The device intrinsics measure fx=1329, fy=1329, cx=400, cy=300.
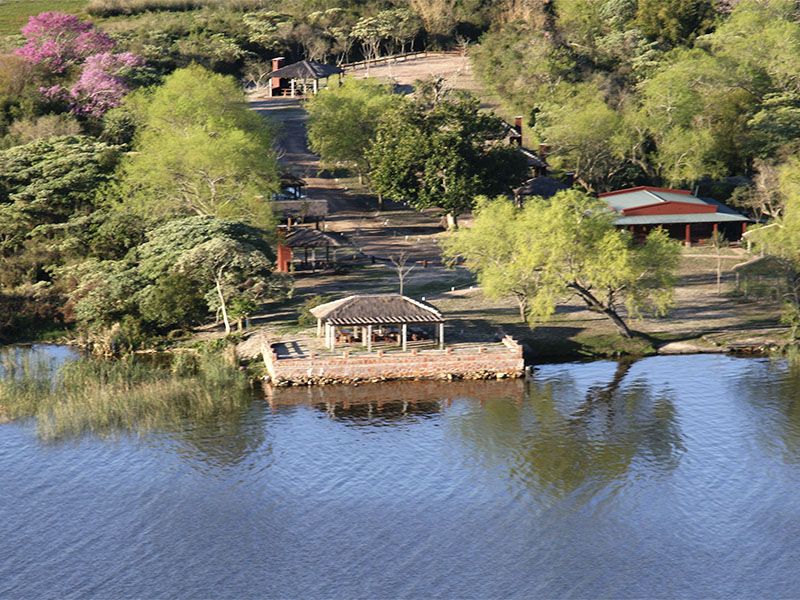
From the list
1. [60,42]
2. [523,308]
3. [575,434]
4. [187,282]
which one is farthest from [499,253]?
[60,42]

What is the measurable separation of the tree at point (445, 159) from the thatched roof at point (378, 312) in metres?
26.5

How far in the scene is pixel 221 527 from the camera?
5156cm

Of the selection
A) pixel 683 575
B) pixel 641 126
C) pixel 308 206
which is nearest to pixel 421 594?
pixel 683 575

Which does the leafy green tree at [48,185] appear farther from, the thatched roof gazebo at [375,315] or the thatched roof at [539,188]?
the thatched roof at [539,188]

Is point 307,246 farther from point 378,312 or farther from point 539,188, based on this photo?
point 539,188

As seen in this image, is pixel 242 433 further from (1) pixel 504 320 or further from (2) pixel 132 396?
(1) pixel 504 320

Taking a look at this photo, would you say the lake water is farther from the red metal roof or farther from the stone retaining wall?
the red metal roof

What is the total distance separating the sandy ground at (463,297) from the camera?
7706 centimetres

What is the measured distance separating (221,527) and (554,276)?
29.3 m

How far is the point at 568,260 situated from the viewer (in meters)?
74.9

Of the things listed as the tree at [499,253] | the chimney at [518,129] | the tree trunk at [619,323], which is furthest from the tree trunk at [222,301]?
the chimney at [518,129]

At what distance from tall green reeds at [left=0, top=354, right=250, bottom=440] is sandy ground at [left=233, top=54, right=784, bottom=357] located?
502 cm

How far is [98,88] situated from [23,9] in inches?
2050

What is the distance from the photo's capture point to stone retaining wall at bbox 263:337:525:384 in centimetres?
7025
